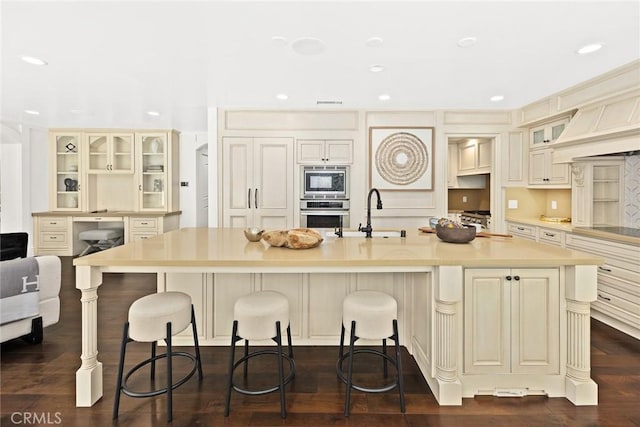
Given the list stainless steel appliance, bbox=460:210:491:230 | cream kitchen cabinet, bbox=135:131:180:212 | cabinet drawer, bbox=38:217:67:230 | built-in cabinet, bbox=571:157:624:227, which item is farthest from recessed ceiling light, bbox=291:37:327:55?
cabinet drawer, bbox=38:217:67:230

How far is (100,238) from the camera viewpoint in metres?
5.96

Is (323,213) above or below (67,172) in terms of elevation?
below

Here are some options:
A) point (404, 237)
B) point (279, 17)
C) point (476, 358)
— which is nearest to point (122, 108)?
point (279, 17)

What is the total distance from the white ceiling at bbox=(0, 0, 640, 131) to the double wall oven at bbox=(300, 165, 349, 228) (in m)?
0.94

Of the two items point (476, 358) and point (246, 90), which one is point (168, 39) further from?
point (476, 358)

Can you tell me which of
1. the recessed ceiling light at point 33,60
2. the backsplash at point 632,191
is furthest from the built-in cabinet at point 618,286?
the recessed ceiling light at point 33,60

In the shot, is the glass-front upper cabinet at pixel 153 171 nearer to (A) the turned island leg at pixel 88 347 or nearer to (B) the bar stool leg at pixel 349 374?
(A) the turned island leg at pixel 88 347

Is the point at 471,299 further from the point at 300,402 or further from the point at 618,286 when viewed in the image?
the point at 618,286

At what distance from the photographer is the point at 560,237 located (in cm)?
369

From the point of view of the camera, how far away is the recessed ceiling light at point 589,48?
2646 mm

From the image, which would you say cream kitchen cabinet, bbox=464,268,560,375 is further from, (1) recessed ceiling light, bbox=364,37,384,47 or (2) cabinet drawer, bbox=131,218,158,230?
(2) cabinet drawer, bbox=131,218,158,230

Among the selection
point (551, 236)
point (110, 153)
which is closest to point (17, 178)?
point (110, 153)

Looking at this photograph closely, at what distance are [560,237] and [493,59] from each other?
2112 millimetres

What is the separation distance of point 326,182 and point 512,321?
3.17 m
